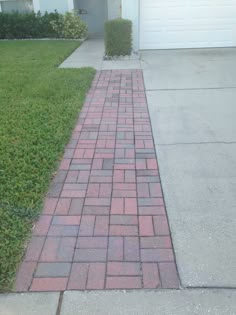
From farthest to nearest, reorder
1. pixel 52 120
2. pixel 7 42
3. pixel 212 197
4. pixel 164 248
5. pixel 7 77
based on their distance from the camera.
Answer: pixel 7 42
pixel 7 77
pixel 52 120
pixel 212 197
pixel 164 248

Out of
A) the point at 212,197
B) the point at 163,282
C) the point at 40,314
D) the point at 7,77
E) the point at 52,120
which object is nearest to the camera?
the point at 40,314

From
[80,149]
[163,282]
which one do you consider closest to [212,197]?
[163,282]

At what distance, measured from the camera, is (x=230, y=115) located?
521cm

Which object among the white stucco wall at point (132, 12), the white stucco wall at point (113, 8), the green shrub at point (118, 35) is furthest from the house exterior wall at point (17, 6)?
the green shrub at point (118, 35)

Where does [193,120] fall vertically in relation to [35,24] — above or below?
below

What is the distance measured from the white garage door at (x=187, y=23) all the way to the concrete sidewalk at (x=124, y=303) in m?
9.67

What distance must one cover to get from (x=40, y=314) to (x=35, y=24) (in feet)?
41.3

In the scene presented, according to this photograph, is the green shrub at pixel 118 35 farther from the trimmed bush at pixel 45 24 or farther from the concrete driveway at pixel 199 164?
the trimmed bush at pixel 45 24

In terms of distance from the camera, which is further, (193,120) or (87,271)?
(193,120)

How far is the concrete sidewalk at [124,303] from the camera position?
6.93ft

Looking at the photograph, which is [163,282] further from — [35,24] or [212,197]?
[35,24]

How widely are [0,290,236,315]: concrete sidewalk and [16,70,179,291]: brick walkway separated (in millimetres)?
73

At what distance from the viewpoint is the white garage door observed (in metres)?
10.5

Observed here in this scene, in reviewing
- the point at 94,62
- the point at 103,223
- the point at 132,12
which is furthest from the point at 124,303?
the point at 132,12
